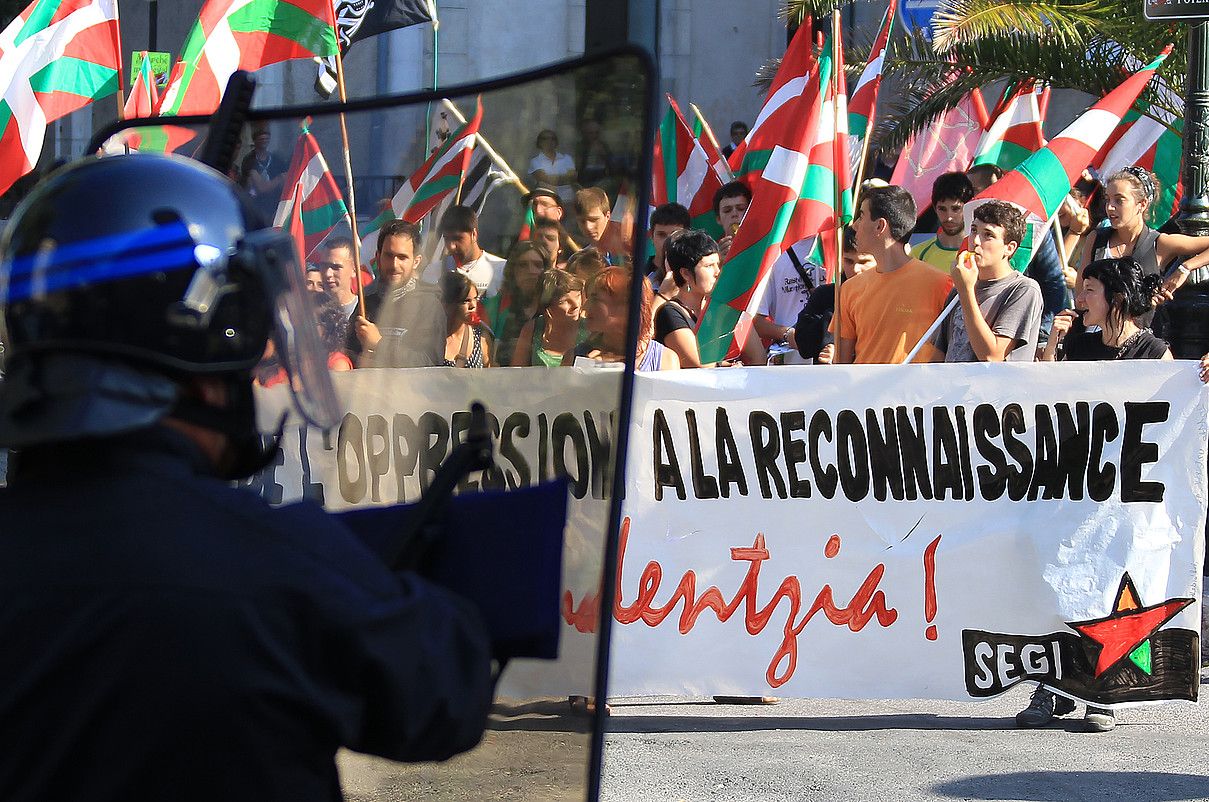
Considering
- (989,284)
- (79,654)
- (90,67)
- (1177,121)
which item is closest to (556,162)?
(79,654)

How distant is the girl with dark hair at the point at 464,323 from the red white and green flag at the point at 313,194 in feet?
0.65

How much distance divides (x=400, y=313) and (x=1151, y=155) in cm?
1017

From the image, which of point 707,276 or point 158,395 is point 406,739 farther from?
point 707,276

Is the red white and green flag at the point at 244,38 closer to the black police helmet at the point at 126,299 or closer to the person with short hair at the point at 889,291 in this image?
the person with short hair at the point at 889,291

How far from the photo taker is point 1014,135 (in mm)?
10055

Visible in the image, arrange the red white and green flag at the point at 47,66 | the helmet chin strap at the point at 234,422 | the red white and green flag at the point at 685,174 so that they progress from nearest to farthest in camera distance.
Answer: the helmet chin strap at the point at 234,422
the red white and green flag at the point at 47,66
the red white and green flag at the point at 685,174

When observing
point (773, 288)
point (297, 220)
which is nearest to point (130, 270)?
point (297, 220)

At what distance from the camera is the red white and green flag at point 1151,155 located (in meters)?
10.2

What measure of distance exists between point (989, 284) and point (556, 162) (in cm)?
494

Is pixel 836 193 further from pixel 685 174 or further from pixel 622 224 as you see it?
pixel 622 224

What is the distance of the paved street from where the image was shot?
182 inches

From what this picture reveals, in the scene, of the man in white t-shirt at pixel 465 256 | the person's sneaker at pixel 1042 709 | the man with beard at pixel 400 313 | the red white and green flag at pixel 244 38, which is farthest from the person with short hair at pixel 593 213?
the red white and green flag at pixel 244 38

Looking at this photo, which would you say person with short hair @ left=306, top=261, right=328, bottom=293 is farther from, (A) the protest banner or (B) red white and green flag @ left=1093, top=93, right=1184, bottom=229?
(B) red white and green flag @ left=1093, top=93, right=1184, bottom=229

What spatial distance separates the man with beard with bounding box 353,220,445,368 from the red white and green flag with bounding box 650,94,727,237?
8.87 meters
